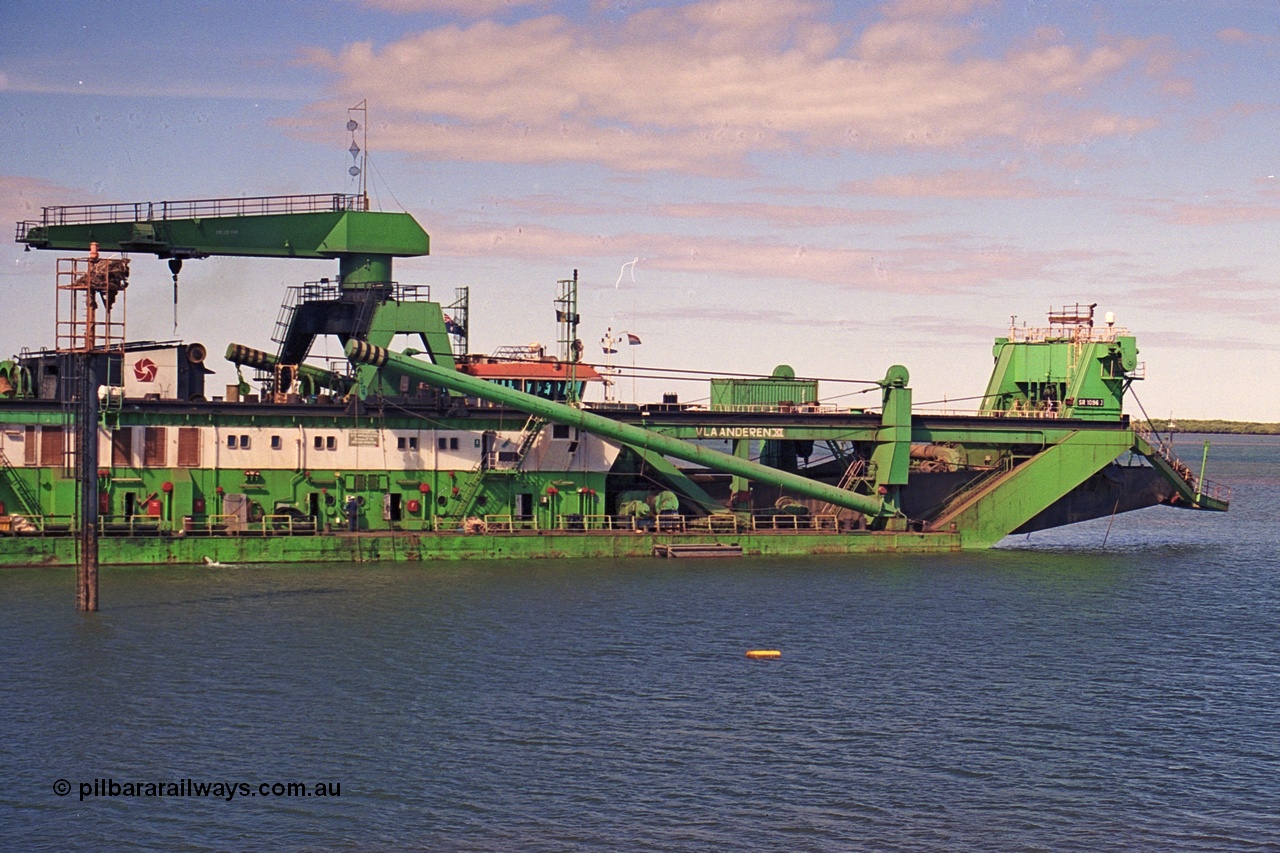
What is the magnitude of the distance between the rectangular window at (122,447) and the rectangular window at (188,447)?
201cm

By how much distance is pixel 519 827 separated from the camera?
1201 inches

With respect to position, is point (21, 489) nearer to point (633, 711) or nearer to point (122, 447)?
point (122, 447)

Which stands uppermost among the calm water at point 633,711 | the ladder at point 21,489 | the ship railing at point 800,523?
the ladder at point 21,489

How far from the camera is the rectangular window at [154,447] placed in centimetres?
6219

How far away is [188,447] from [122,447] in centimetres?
268

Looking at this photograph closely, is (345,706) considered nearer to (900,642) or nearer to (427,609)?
(427,609)

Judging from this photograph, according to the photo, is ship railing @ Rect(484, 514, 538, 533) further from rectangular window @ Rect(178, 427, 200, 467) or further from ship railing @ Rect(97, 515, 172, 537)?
ship railing @ Rect(97, 515, 172, 537)

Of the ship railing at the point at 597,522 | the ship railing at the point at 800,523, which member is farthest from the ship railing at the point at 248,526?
the ship railing at the point at 800,523

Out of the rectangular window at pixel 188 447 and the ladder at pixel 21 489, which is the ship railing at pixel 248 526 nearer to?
the rectangular window at pixel 188 447

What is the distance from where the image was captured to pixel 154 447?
62281 mm

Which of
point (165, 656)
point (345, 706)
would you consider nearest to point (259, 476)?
point (165, 656)

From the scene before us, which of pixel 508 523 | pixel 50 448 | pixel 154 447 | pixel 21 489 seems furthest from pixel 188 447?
pixel 508 523

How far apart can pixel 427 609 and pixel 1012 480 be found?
31.5 meters

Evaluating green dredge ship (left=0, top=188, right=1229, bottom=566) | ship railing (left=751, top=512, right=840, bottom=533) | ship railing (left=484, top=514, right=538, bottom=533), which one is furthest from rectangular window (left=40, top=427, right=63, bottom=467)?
ship railing (left=751, top=512, right=840, bottom=533)
